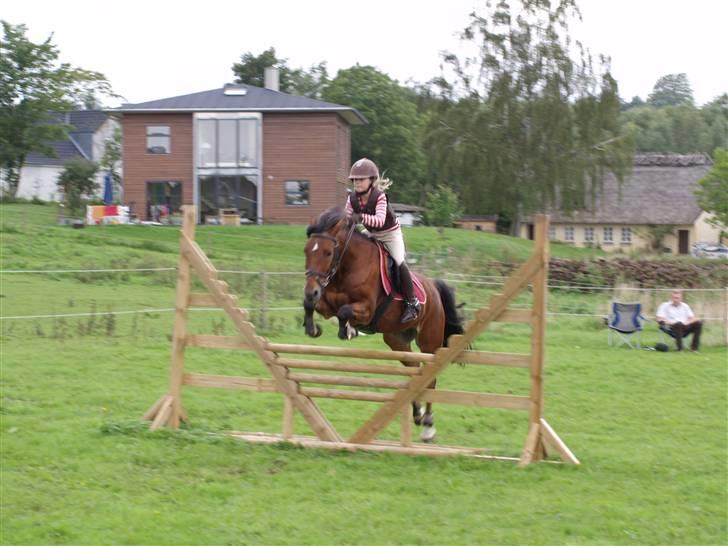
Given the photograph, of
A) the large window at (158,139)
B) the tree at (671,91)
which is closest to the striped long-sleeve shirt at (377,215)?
the large window at (158,139)

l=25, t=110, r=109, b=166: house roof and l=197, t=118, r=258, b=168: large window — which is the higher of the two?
l=25, t=110, r=109, b=166: house roof

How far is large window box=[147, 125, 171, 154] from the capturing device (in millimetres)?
39375

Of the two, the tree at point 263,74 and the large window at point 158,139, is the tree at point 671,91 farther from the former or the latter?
the large window at point 158,139

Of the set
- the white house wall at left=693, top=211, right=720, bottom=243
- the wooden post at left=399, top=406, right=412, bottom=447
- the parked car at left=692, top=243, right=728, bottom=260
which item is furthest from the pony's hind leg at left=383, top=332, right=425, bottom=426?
the white house wall at left=693, top=211, right=720, bottom=243

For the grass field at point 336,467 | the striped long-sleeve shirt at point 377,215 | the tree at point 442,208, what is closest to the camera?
the grass field at point 336,467

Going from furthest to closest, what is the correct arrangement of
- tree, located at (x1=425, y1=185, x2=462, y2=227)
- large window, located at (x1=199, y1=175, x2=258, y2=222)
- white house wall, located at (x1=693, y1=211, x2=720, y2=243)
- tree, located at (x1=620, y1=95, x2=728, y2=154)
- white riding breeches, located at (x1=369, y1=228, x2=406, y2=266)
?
tree, located at (x1=620, y1=95, x2=728, y2=154)
white house wall, located at (x1=693, y1=211, x2=720, y2=243)
tree, located at (x1=425, y1=185, x2=462, y2=227)
large window, located at (x1=199, y1=175, x2=258, y2=222)
white riding breeches, located at (x1=369, y1=228, x2=406, y2=266)

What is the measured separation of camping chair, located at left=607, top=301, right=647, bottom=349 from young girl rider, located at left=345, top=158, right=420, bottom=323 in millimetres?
9253

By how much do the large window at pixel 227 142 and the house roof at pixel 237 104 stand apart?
591 mm

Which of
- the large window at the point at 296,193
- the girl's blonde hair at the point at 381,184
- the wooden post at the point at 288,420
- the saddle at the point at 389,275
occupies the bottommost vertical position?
→ the wooden post at the point at 288,420

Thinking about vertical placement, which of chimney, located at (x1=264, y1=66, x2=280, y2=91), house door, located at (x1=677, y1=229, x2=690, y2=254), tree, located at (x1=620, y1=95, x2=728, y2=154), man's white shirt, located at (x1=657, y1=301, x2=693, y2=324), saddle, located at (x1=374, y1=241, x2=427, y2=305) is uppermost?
tree, located at (x1=620, y1=95, x2=728, y2=154)

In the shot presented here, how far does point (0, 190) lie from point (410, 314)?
39178 millimetres

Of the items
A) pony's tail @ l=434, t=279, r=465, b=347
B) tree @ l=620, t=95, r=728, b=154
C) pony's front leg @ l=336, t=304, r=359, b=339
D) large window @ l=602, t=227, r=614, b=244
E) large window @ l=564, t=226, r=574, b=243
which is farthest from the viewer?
tree @ l=620, t=95, r=728, b=154

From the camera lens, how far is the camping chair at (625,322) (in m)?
16.3

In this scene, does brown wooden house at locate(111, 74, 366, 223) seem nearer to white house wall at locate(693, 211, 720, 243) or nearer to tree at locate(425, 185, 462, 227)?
tree at locate(425, 185, 462, 227)
